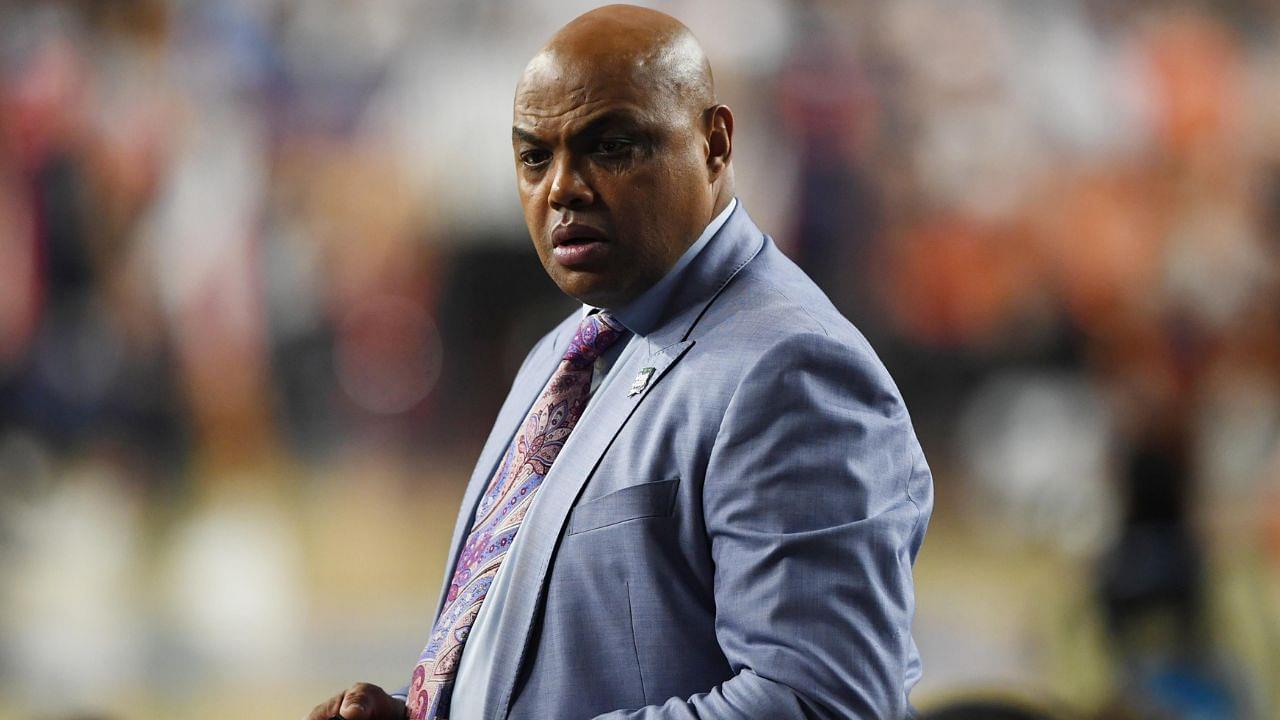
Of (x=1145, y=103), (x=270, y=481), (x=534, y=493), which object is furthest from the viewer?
(x=270, y=481)

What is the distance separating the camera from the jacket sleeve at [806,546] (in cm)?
147

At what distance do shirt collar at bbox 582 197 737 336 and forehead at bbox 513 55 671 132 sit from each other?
0.17 m

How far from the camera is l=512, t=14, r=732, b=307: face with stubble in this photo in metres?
1.70

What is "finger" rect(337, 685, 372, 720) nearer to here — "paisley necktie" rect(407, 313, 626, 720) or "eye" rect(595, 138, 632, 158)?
"paisley necktie" rect(407, 313, 626, 720)

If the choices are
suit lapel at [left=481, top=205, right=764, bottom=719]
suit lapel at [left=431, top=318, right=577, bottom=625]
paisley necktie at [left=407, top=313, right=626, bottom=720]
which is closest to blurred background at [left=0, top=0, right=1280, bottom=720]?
suit lapel at [left=431, top=318, right=577, bottom=625]

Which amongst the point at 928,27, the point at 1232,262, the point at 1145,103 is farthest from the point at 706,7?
the point at 1232,262

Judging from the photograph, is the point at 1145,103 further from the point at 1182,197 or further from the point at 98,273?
the point at 98,273

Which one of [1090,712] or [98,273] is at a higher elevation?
[98,273]

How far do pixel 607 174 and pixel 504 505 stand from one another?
0.44m

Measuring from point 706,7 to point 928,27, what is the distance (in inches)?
38.7

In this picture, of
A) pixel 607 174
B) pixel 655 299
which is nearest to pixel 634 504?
pixel 655 299

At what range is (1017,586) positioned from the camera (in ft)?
19.3

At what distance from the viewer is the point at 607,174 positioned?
5.64ft

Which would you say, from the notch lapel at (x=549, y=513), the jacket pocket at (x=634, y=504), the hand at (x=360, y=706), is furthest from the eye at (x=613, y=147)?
the hand at (x=360, y=706)
